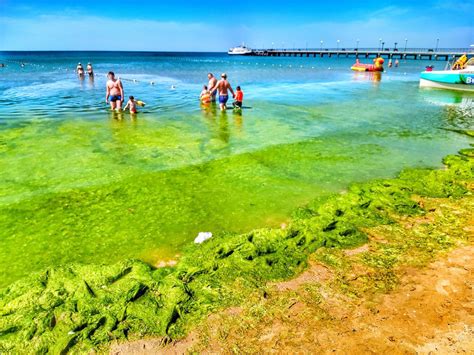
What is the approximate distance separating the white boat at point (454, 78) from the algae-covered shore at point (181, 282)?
72.8ft

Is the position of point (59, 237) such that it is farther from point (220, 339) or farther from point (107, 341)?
point (220, 339)

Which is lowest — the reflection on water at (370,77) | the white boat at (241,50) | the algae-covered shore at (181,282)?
the algae-covered shore at (181,282)

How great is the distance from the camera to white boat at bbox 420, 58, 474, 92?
2314 centimetres

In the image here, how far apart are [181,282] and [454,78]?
2727cm

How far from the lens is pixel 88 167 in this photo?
28.1 ft

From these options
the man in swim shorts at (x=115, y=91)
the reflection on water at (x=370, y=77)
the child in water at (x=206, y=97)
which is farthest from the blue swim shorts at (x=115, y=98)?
the reflection on water at (x=370, y=77)

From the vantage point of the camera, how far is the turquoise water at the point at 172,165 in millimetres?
5578

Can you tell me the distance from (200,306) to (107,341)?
3.57 ft

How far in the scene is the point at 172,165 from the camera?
8.82 meters

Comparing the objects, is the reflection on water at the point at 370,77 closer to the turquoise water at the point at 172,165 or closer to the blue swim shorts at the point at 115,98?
the turquoise water at the point at 172,165

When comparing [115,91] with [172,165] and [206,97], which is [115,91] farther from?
[172,165]


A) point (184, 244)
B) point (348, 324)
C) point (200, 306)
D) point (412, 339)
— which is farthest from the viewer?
point (184, 244)

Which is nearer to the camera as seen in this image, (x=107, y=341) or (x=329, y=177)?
(x=107, y=341)

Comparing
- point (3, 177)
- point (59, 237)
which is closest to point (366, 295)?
point (59, 237)
